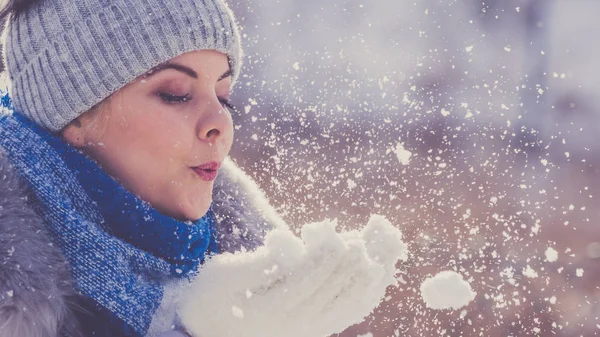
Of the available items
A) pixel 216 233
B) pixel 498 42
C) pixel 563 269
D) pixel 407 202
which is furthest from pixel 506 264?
pixel 216 233

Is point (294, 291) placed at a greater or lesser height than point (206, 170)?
lesser

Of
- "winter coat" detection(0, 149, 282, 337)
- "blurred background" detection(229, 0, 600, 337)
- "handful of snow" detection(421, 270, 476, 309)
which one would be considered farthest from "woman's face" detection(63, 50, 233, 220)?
"blurred background" detection(229, 0, 600, 337)

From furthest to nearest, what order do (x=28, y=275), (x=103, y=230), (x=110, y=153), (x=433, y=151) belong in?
1. (x=433, y=151)
2. (x=110, y=153)
3. (x=103, y=230)
4. (x=28, y=275)

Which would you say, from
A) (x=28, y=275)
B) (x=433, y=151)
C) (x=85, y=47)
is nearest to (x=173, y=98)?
(x=85, y=47)

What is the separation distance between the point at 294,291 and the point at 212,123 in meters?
0.50

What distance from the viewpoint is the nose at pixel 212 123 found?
55.3 inches

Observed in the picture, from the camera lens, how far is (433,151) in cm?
448

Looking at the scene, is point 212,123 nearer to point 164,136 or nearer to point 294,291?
point 164,136

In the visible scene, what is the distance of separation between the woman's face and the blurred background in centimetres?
232

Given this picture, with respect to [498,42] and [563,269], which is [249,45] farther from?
[563,269]

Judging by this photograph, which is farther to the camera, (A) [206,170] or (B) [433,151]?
(B) [433,151]

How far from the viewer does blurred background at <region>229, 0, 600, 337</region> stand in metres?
4.20

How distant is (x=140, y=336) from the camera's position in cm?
121

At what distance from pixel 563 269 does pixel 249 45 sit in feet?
10.5
